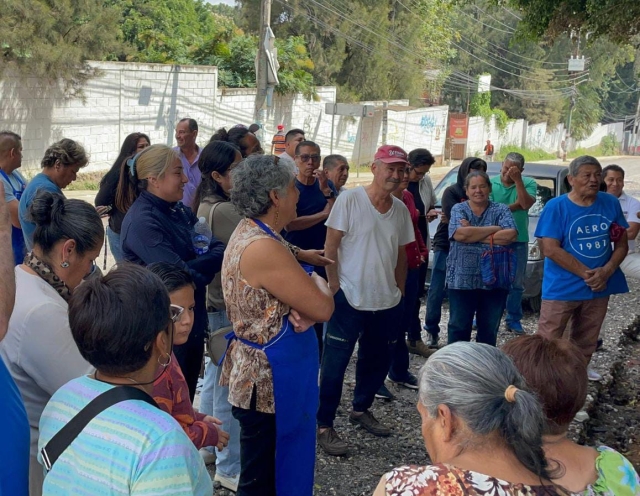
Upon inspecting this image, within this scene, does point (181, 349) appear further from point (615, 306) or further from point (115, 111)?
point (115, 111)

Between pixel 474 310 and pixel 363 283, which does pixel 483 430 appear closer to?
pixel 363 283

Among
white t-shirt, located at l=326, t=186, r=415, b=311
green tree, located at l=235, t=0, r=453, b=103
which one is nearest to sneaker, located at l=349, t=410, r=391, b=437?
white t-shirt, located at l=326, t=186, r=415, b=311

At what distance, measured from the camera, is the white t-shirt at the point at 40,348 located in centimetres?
244

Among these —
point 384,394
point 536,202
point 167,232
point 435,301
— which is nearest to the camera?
point 167,232

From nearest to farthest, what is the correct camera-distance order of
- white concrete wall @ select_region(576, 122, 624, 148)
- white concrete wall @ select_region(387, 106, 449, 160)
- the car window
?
the car window
white concrete wall @ select_region(387, 106, 449, 160)
white concrete wall @ select_region(576, 122, 624, 148)

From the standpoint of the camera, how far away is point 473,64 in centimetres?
5347

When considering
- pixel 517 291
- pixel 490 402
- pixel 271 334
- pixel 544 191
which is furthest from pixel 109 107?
pixel 490 402

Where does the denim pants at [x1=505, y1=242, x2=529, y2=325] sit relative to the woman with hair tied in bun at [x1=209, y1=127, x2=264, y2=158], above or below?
below

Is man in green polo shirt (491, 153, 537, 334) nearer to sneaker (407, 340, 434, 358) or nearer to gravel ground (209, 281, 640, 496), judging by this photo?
gravel ground (209, 281, 640, 496)

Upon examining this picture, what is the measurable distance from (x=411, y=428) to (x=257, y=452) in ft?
6.78

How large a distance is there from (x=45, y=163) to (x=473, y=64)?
5179cm

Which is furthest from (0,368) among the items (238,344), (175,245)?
(175,245)

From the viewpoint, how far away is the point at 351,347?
498cm

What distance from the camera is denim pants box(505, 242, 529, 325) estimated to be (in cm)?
784
